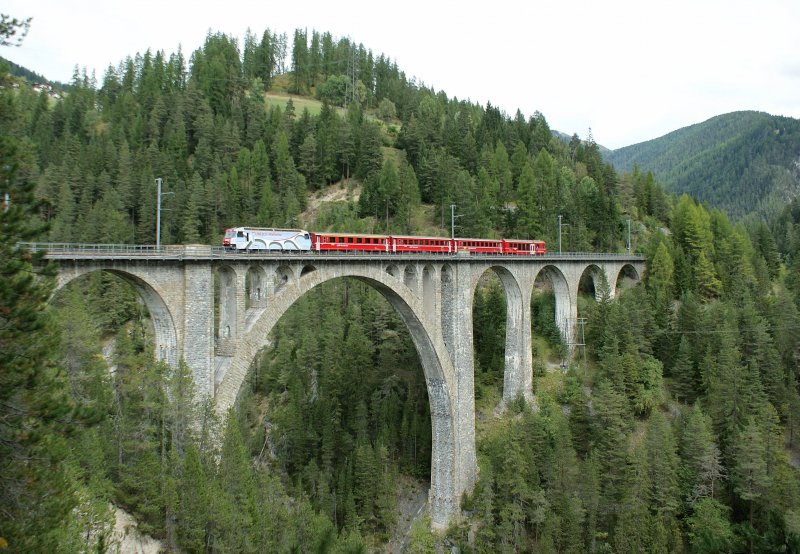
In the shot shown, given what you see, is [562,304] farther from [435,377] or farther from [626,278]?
[435,377]

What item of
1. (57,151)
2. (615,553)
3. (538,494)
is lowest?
(615,553)

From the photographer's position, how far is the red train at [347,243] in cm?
2586

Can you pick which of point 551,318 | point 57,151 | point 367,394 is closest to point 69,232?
point 57,151

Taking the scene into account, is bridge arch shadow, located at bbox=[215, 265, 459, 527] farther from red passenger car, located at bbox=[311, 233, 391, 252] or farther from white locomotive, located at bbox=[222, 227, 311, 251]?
white locomotive, located at bbox=[222, 227, 311, 251]

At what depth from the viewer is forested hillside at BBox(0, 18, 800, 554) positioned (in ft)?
58.4

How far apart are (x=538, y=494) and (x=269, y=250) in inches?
857

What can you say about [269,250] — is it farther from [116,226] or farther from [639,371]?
[116,226]

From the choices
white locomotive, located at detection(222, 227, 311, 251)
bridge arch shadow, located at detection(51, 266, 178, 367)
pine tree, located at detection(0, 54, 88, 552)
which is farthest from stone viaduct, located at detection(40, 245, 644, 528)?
pine tree, located at detection(0, 54, 88, 552)

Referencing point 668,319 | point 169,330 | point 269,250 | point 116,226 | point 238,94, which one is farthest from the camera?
point 238,94

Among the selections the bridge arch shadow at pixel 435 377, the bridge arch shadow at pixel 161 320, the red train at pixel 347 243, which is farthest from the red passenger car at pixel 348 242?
the bridge arch shadow at pixel 161 320

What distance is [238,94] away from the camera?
9775 centimetres

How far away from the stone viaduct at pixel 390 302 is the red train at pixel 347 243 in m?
1.30

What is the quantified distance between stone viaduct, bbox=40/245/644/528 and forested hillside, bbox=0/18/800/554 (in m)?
1.51

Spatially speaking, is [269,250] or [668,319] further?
[668,319]
